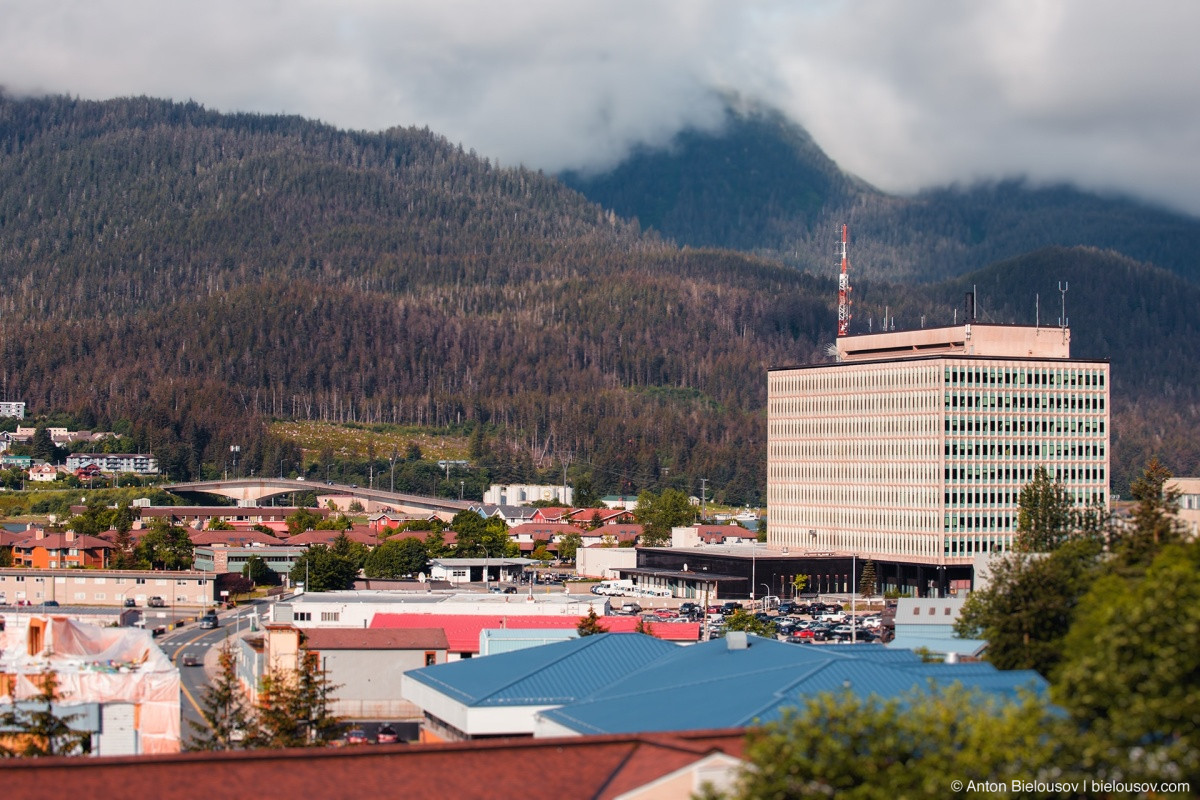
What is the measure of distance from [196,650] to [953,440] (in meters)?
77.6

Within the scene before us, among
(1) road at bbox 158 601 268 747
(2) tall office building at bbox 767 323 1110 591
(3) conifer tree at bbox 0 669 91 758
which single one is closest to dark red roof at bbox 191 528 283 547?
(1) road at bbox 158 601 268 747

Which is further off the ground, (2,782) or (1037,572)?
(1037,572)

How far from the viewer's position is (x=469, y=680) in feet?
184

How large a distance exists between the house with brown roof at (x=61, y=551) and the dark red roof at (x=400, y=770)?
133114 mm

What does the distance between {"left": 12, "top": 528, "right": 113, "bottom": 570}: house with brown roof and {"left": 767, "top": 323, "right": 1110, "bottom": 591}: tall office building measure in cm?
6939

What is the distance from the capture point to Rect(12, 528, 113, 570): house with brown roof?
165625mm

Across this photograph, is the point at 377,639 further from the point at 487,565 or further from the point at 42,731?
the point at 487,565

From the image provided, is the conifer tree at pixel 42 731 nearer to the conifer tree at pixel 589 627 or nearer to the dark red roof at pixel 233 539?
the conifer tree at pixel 589 627

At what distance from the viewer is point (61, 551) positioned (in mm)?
166375

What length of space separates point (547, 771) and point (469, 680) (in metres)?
18.0

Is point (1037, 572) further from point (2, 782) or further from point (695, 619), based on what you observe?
point (695, 619)

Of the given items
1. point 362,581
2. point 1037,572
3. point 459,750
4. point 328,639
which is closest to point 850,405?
point 362,581

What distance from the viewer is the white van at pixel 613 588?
153 m

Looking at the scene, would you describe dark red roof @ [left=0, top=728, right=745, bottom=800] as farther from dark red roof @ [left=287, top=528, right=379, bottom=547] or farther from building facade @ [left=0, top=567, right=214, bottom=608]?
dark red roof @ [left=287, top=528, right=379, bottom=547]
